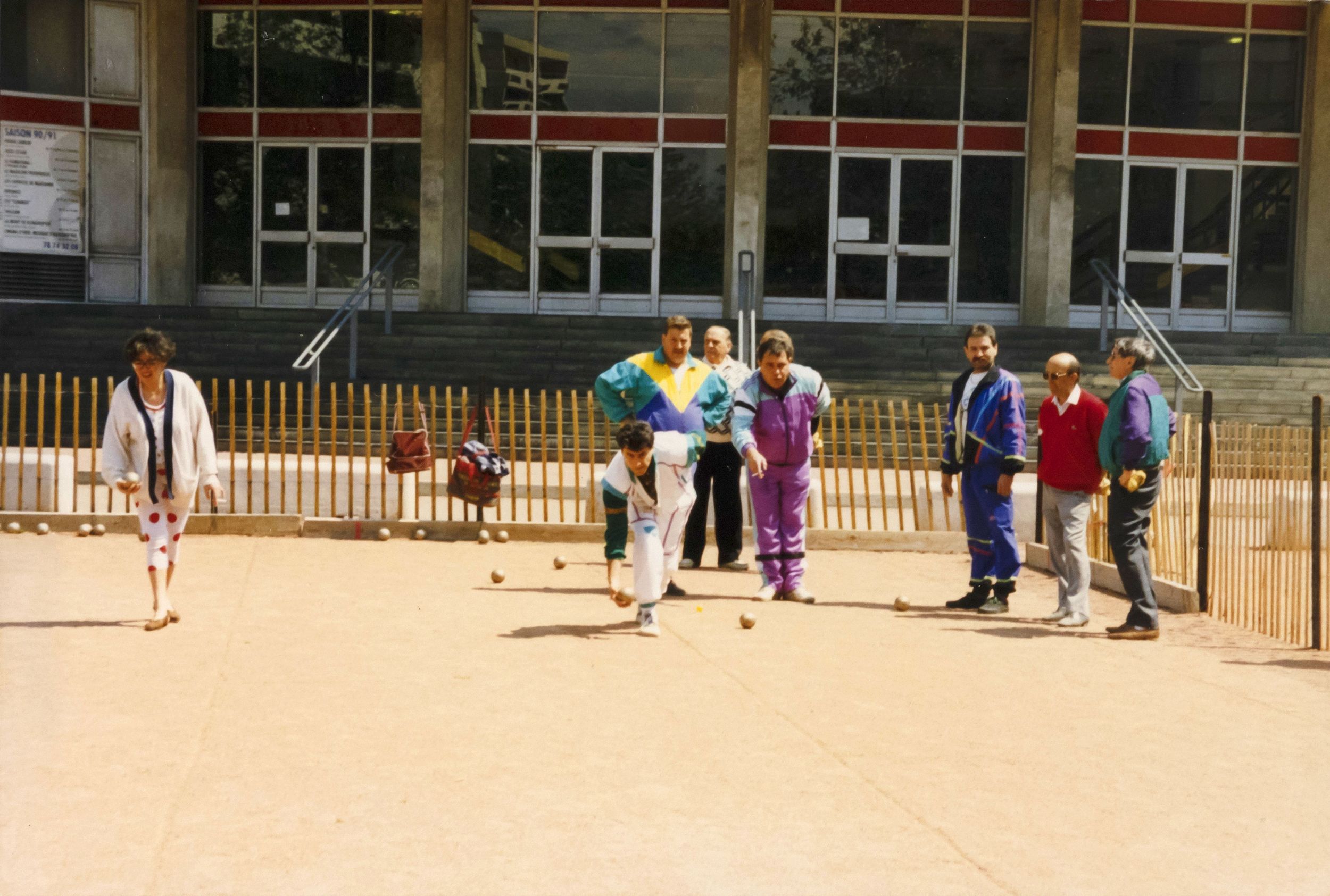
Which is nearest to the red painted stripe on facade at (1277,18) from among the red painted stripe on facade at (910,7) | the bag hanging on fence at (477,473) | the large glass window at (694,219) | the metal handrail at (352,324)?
the red painted stripe on facade at (910,7)

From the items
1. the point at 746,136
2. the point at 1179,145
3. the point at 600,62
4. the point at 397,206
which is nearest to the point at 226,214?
the point at 397,206

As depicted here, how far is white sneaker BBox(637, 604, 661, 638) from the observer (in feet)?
25.6

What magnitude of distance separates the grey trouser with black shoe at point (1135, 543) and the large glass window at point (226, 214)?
713 inches

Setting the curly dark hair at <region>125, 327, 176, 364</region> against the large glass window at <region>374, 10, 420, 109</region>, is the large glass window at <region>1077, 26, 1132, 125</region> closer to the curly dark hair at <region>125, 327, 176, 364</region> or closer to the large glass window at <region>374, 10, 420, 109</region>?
the large glass window at <region>374, 10, 420, 109</region>

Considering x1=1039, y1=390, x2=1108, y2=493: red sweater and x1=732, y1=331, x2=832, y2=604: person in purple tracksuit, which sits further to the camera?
x1=732, y1=331, x2=832, y2=604: person in purple tracksuit

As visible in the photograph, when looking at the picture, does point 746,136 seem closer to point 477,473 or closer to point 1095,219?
point 1095,219

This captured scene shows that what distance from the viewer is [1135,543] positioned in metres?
8.34

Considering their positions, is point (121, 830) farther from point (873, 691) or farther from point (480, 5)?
point (480, 5)

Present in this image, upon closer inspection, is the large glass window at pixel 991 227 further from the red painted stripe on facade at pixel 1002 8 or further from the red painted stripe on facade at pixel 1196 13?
the red painted stripe on facade at pixel 1196 13

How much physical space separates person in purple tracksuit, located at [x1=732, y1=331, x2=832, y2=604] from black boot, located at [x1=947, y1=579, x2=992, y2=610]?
0.93m

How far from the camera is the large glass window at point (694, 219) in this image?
2284 cm

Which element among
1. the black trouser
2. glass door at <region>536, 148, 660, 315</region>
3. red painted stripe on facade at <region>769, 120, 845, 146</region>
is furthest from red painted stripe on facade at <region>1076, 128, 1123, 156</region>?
the black trouser

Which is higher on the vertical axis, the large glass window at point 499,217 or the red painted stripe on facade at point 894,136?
the red painted stripe on facade at point 894,136

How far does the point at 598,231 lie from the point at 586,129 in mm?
1589
